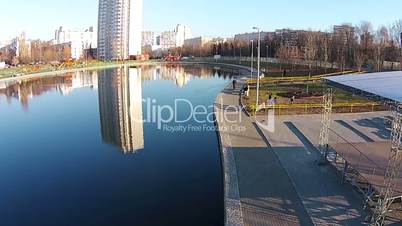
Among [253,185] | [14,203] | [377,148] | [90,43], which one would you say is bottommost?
[14,203]

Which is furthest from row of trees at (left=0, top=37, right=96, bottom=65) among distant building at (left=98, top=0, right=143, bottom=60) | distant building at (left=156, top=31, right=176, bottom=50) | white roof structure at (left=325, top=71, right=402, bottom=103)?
distant building at (left=156, top=31, right=176, bottom=50)

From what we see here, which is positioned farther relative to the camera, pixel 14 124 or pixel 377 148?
pixel 14 124

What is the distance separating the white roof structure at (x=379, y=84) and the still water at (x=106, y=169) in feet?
18.1

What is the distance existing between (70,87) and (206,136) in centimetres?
2951

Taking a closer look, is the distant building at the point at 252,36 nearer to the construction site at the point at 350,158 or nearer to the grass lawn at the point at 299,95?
the grass lawn at the point at 299,95

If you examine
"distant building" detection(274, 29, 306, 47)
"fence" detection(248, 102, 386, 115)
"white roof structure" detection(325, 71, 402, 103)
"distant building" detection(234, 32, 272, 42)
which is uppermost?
"distant building" detection(234, 32, 272, 42)

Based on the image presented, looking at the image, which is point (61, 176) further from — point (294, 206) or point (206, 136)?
point (294, 206)

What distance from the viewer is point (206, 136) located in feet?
66.0

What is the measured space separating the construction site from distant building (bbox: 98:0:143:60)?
10497cm

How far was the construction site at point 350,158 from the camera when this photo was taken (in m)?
9.87

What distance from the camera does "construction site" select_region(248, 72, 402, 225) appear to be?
987cm

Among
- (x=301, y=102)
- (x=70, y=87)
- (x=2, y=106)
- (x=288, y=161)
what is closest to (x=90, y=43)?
(x=70, y=87)

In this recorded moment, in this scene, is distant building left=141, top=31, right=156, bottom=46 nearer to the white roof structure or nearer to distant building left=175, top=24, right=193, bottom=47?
distant building left=175, top=24, right=193, bottom=47

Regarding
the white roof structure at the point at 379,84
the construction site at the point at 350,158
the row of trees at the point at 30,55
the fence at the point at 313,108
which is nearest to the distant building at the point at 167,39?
the row of trees at the point at 30,55
